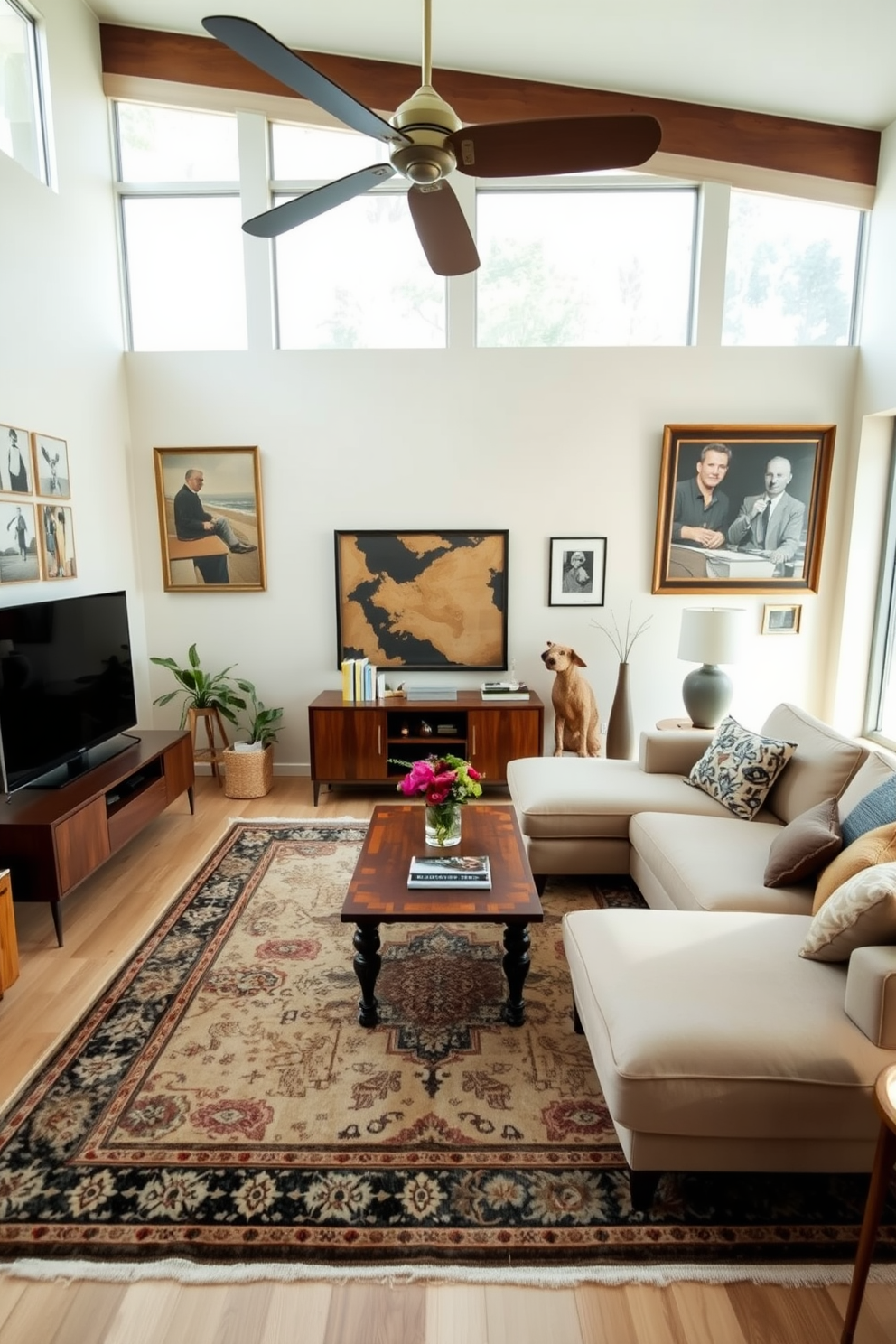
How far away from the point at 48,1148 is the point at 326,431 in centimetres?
382

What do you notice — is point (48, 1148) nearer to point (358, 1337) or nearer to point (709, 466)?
point (358, 1337)

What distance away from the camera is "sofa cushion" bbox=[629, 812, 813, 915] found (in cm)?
230

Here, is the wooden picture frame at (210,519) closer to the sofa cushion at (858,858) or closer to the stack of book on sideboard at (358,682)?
the stack of book on sideboard at (358,682)

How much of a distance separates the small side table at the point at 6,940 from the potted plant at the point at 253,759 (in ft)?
6.25

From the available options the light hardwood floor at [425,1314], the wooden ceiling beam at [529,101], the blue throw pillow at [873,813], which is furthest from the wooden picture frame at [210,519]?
the light hardwood floor at [425,1314]

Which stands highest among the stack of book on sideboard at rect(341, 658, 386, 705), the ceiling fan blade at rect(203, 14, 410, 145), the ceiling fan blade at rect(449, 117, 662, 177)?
the ceiling fan blade at rect(203, 14, 410, 145)

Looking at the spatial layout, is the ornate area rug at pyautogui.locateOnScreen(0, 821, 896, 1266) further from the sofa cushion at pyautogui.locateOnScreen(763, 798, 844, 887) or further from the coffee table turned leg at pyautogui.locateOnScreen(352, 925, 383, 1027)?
the sofa cushion at pyautogui.locateOnScreen(763, 798, 844, 887)

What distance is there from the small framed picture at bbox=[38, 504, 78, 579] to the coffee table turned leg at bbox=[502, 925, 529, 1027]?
2870 mm

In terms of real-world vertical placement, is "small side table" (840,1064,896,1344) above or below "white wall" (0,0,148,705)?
below

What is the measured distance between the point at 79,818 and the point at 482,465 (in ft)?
9.88

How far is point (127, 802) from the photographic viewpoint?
338 centimetres

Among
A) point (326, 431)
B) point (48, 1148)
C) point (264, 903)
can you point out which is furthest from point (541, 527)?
point (48, 1148)

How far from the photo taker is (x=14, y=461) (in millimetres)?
3334

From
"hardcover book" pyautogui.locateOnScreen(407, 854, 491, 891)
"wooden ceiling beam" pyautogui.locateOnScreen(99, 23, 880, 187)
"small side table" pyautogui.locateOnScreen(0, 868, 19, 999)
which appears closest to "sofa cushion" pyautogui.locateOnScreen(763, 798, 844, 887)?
"hardcover book" pyautogui.locateOnScreen(407, 854, 491, 891)
